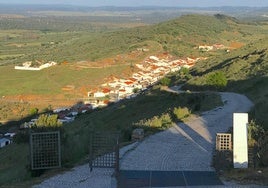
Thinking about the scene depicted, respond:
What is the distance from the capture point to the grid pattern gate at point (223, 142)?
43.7ft

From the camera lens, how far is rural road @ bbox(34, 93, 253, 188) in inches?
472

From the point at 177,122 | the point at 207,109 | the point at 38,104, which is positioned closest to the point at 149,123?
the point at 177,122

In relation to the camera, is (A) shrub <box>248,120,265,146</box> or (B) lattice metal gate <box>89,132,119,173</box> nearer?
(B) lattice metal gate <box>89,132,119,173</box>

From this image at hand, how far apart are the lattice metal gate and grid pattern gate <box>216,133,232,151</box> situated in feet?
8.60

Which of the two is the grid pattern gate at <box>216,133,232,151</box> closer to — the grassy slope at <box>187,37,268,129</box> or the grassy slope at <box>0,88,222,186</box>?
the grassy slope at <box>0,88,222,186</box>

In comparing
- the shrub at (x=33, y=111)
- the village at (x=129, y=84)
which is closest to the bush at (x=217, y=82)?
the village at (x=129, y=84)

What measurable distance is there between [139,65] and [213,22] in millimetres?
55408

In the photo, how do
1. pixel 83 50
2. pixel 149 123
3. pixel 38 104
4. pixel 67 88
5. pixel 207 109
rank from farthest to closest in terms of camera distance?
1. pixel 83 50
2. pixel 67 88
3. pixel 38 104
4. pixel 207 109
5. pixel 149 123

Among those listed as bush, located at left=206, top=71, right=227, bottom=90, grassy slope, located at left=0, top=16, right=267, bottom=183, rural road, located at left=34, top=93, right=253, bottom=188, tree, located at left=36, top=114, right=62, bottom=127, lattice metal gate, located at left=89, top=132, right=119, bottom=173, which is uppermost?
lattice metal gate, located at left=89, top=132, right=119, bottom=173

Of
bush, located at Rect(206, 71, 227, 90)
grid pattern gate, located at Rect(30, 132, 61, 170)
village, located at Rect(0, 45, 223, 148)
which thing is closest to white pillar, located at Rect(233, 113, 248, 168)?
grid pattern gate, located at Rect(30, 132, 61, 170)

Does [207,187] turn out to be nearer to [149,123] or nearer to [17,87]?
[149,123]

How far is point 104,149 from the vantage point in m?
13.8

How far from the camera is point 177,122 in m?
20.4

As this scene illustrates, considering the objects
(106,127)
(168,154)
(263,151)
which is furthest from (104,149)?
(106,127)
